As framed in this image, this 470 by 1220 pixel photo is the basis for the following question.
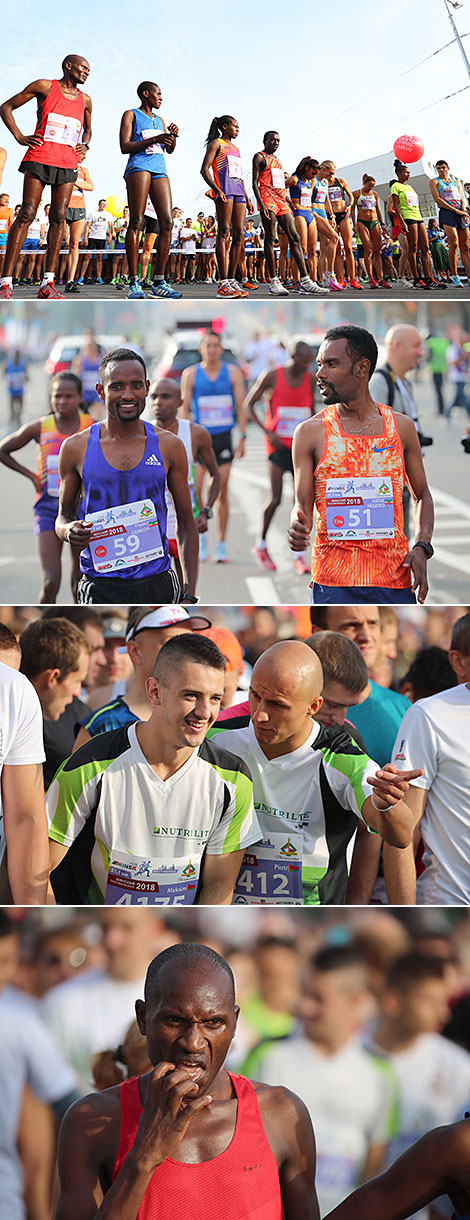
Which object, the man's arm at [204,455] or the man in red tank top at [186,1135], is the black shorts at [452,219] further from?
the man in red tank top at [186,1135]

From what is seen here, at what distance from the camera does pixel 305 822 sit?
8.90ft

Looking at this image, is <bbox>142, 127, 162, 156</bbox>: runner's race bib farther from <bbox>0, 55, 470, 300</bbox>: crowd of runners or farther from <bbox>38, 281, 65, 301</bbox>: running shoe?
<bbox>38, 281, 65, 301</bbox>: running shoe

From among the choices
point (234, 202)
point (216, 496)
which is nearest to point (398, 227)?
point (234, 202)

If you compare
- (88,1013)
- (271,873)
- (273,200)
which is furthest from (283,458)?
(88,1013)

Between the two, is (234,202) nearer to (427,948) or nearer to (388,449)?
(388,449)

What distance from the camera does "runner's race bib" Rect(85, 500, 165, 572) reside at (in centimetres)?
356

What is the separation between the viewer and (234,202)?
19.2ft

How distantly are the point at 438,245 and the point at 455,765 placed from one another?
8.80m

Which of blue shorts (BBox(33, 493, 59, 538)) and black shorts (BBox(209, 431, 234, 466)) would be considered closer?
blue shorts (BBox(33, 493, 59, 538))

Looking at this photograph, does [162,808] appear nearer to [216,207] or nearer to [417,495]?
[417,495]

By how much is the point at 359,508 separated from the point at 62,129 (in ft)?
8.55

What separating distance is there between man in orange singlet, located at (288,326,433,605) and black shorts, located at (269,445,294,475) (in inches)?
41.8

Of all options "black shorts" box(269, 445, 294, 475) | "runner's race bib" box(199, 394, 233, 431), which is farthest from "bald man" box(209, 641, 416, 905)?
"runner's race bib" box(199, 394, 233, 431)

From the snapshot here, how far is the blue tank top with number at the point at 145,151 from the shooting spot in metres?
5.11
